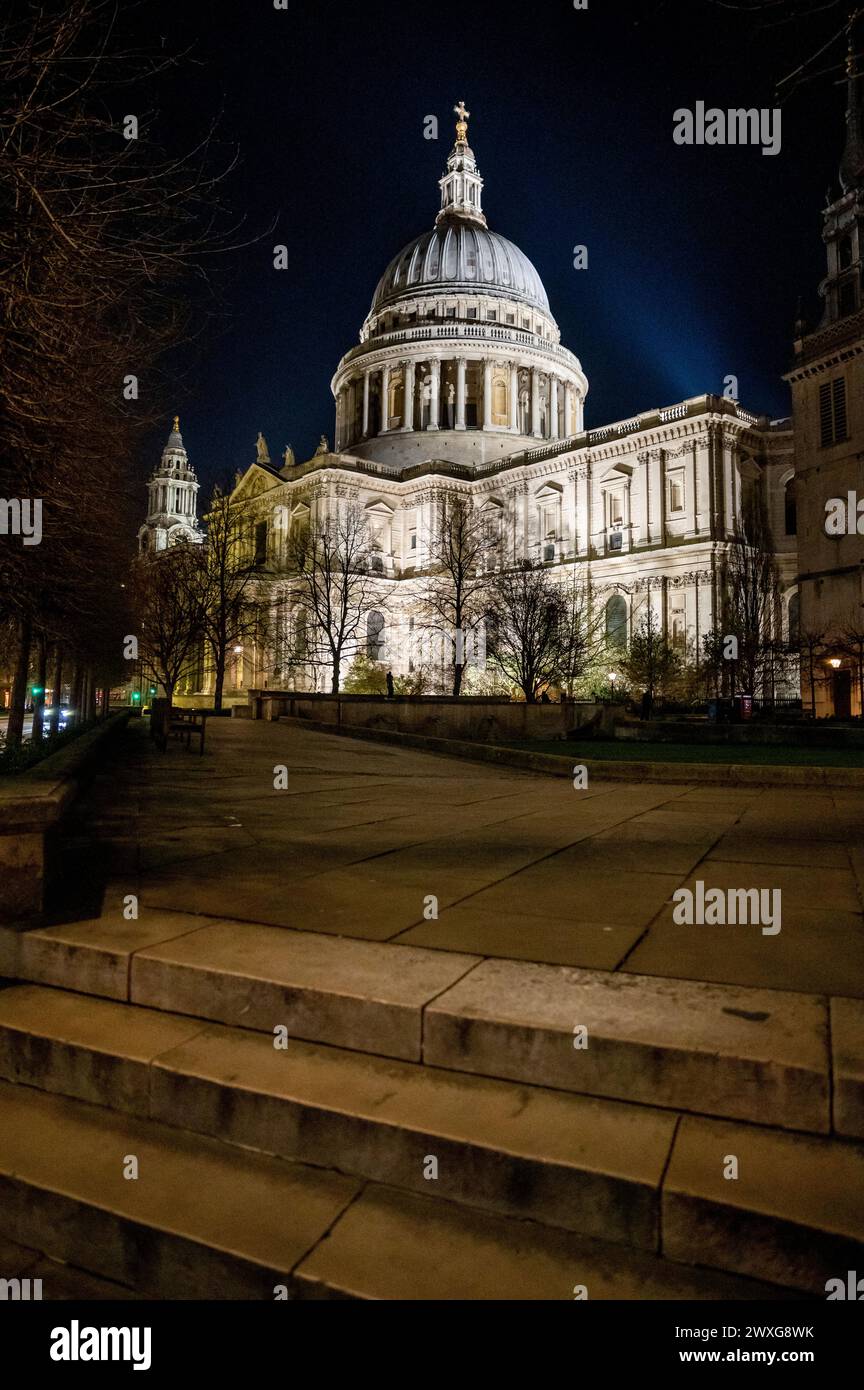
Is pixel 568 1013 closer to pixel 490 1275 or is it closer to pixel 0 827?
pixel 490 1275

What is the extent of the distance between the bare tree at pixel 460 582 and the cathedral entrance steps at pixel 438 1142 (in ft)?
116

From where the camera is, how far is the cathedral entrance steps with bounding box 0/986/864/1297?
2172 millimetres

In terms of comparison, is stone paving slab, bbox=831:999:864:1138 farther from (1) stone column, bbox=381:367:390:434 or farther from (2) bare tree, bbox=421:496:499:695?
Result: (1) stone column, bbox=381:367:390:434

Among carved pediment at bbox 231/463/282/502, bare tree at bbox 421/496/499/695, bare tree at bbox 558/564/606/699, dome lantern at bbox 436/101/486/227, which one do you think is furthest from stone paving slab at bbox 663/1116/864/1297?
dome lantern at bbox 436/101/486/227

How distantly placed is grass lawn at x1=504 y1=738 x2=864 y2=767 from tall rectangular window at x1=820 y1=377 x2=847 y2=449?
30.5m

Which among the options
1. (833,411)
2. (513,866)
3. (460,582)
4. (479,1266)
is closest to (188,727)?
(513,866)

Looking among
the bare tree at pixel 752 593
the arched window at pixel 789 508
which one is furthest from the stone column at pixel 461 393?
the arched window at pixel 789 508

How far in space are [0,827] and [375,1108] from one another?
2583 mm

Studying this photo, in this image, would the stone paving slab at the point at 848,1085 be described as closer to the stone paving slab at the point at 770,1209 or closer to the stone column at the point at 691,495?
the stone paving slab at the point at 770,1209

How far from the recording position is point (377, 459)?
81.4m

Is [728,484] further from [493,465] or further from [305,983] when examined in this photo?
[305,983]

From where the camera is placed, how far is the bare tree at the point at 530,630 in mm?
36875

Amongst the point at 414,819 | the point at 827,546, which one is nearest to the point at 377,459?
the point at 827,546

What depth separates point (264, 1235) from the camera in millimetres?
2383
